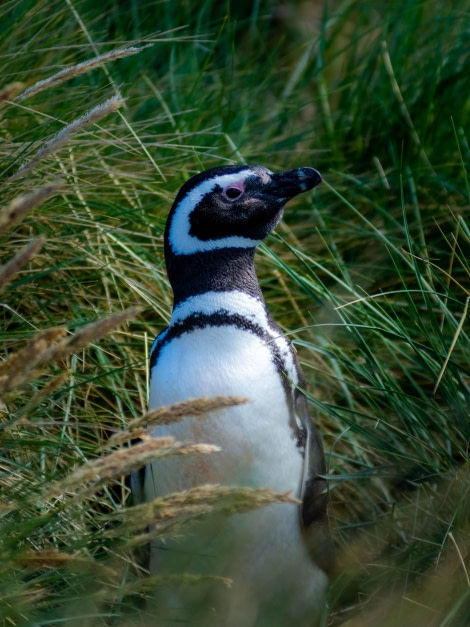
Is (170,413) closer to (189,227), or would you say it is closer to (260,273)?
(189,227)

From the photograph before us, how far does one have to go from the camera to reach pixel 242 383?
2.37 metres

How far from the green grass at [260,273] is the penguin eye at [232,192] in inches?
11.9

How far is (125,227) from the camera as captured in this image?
3.43 metres

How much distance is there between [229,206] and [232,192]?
0.04 metres

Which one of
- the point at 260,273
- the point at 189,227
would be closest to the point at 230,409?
the point at 189,227

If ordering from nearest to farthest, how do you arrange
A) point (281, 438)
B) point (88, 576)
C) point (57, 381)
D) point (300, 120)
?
point (57, 381) < point (88, 576) < point (281, 438) < point (300, 120)

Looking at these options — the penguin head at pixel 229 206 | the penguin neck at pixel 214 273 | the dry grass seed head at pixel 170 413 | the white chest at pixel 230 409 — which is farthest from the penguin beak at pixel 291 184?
the dry grass seed head at pixel 170 413

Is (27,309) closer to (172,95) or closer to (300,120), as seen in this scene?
(172,95)

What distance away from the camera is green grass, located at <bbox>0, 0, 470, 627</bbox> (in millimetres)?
2062

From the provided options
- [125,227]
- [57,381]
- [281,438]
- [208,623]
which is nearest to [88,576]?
[208,623]

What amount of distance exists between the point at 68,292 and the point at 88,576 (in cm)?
135

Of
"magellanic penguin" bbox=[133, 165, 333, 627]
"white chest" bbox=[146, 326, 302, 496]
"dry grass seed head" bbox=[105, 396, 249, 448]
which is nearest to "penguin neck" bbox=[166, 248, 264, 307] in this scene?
"magellanic penguin" bbox=[133, 165, 333, 627]

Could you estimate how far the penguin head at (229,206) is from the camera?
2.49 meters

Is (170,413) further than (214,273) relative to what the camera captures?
No
